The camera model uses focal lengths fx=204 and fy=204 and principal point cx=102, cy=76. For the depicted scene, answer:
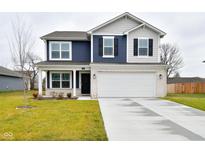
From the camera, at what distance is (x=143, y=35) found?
18.3 meters

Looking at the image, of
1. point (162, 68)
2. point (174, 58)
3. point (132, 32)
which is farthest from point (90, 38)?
point (174, 58)

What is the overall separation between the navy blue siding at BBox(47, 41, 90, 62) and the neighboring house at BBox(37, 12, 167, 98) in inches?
4.0

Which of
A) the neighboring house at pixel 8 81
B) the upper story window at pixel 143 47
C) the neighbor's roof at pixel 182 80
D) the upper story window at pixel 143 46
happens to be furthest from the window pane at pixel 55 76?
the neighbor's roof at pixel 182 80

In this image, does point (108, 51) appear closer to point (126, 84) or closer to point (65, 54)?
point (126, 84)

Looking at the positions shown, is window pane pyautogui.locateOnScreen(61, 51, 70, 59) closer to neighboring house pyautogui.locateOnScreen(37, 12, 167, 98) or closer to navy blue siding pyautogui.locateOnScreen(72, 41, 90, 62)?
neighboring house pyautogui.locateOnScreen(37, 12, 167, 98)

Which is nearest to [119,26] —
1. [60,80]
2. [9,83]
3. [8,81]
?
[60,80]

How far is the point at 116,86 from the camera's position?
1769 centimetres

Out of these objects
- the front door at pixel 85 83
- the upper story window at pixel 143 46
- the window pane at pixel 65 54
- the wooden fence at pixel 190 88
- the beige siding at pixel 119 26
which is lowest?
the wooden fence at pixel 190 88

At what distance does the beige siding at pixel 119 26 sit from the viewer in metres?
18.2

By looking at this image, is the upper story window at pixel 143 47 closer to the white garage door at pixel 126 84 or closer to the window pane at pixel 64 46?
the white garage door at pixel 126 84

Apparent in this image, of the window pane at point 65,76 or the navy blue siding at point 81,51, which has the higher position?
the navy blue siding at point 81,51

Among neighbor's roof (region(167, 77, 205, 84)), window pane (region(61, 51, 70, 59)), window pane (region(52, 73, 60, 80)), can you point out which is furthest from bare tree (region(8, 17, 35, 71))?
neighbor's roof (region(167, 77, 205, 84))

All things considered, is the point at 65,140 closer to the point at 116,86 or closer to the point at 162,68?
the point at 116,86
